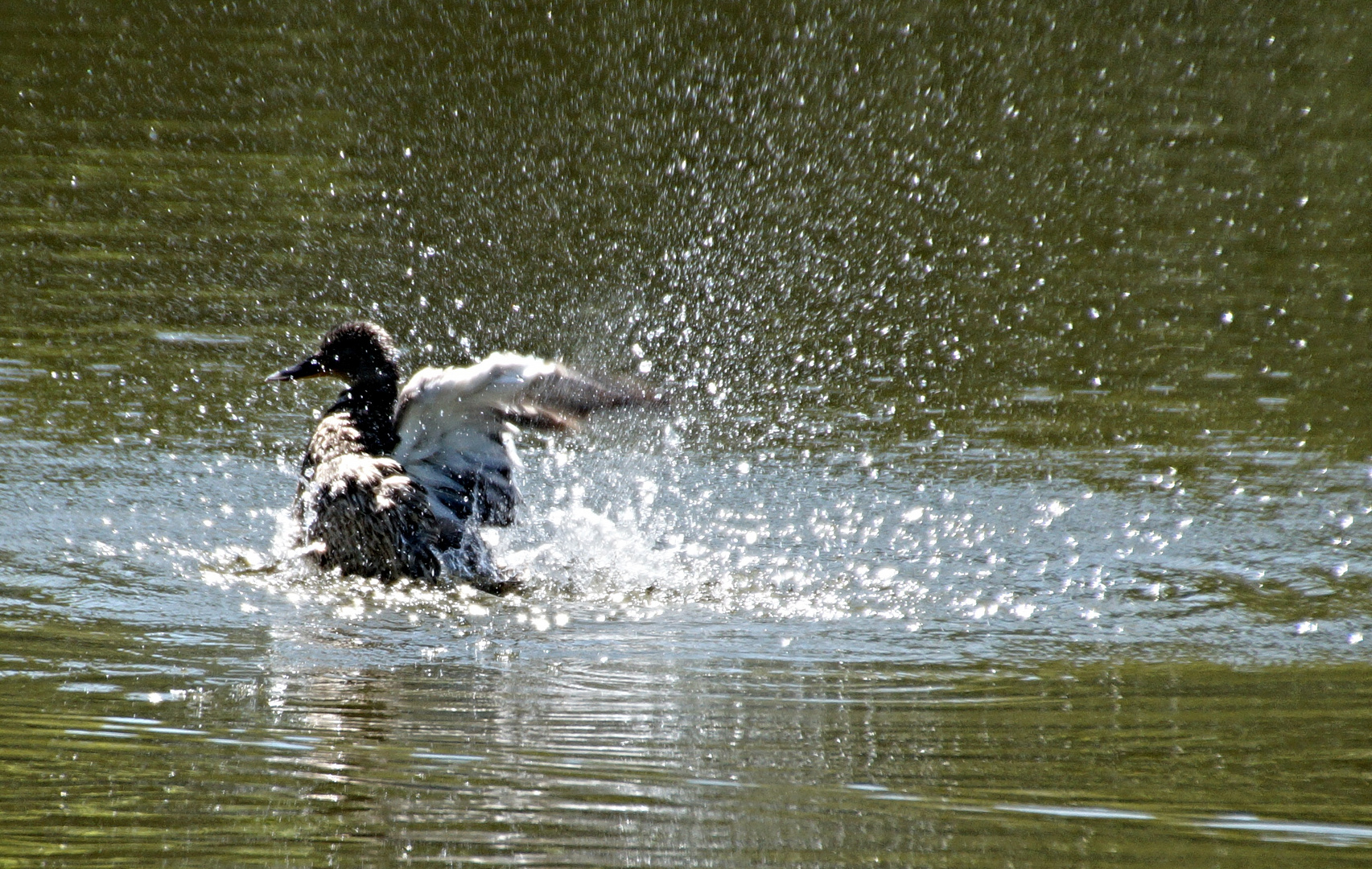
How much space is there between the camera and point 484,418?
20.7 feet

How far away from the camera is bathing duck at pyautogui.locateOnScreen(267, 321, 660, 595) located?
5.84 m

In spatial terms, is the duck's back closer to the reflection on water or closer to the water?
the water

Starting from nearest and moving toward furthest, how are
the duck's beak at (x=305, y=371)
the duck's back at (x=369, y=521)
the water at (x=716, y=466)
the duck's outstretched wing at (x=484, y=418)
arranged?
1. the water at (x=716, y=466)
2. the duck's back at (x=369, y=521)
3. the duck's outstretched wing at (x=484, y=418)
4. the duck's beak at (x=305, y=371)

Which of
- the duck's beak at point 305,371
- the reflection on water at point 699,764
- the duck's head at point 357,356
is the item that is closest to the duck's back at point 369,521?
the duck's head at point 357,356

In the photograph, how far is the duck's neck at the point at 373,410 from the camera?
6.58 metres

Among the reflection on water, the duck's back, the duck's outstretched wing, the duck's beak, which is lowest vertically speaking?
the reflection on water

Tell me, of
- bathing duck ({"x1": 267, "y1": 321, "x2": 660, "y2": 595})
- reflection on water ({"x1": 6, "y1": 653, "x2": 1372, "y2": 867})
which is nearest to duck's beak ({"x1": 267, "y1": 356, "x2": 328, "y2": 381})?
bathing duck ({"x1": 267, "y1": 321, "x2": 660, "y2": 595})

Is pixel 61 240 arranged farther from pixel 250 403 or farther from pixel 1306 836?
pixel 1306 836

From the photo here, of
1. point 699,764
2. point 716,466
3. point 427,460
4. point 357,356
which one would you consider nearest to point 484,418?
point 427,460

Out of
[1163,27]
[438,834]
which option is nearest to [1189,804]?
[438,834]

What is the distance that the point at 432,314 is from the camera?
948 cm

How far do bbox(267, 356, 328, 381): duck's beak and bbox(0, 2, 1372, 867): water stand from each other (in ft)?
1.21

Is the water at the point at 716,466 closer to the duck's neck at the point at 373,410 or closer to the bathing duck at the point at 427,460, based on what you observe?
the bathing duck at the point at 427,460

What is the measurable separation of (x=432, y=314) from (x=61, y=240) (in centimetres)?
277
